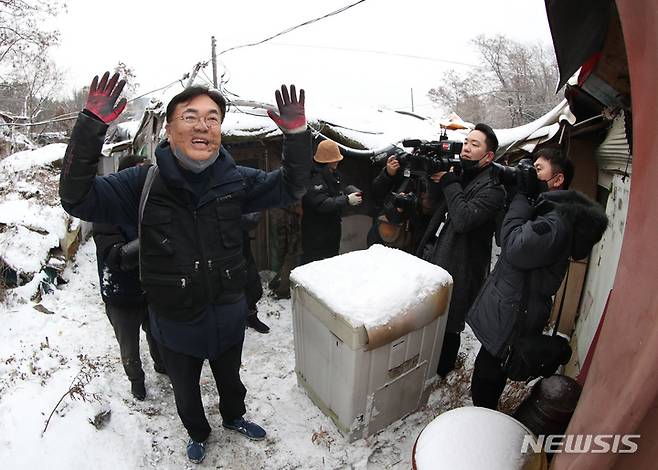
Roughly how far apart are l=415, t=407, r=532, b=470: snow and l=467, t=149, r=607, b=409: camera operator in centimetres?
65

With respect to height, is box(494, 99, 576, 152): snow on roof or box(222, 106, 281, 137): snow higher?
box(494, 99, 576, 152): snow on roof

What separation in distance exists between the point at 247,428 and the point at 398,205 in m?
2.24

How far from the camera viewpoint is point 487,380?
2469 mm

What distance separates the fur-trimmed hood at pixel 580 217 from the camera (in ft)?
6.43

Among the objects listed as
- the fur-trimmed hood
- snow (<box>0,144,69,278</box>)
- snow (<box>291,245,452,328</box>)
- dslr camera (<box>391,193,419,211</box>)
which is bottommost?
snow (<box>0,144,69,278</box>)

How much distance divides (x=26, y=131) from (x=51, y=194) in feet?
51.6

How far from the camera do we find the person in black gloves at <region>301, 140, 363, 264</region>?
3.87 m

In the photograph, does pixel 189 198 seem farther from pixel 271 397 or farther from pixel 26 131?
pixel 26 131

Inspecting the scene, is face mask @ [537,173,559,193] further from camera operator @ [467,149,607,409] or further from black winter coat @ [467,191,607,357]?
black winter coat @ [467,191,607,357]

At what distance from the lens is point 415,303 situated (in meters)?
2.29

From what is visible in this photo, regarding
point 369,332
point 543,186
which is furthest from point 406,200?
point 369,332

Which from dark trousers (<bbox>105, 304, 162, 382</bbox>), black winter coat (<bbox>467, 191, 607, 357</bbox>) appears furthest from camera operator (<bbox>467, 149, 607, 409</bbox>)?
dark trousers (<bbox>105, 304, 162, 382</bbox>)

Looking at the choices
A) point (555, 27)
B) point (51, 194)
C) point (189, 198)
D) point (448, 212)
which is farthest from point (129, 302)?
point (51, 194)

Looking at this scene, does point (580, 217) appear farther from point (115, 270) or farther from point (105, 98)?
point (115, 270)
